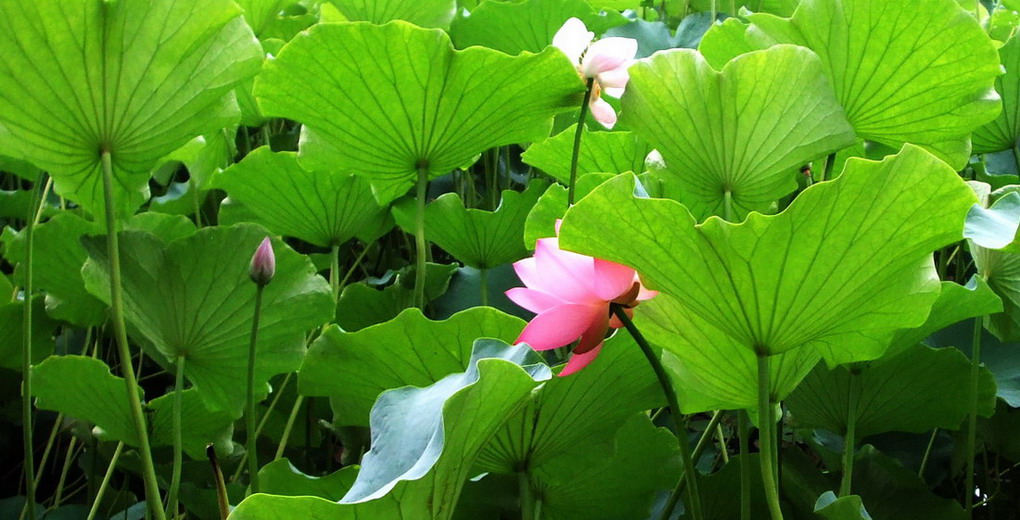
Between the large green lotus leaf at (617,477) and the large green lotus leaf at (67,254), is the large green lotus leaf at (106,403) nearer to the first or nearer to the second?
the large green lotus leaf at (67,254)

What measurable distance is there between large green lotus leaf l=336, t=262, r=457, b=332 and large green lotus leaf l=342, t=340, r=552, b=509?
41 centimetres

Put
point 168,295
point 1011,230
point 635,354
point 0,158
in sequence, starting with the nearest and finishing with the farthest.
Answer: point 1011,230
point 635,354
point 168,295
point 0,158

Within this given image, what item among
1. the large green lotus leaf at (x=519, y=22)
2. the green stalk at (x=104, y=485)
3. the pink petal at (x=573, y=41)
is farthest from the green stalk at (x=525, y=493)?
the large green lotus leaf at (x=519, y=22)

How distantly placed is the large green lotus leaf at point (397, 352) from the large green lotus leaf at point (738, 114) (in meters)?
0.16

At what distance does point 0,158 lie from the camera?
3.40 feet

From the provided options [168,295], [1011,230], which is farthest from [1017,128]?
[168,295]

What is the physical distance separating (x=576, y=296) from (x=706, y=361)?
0.10 metres

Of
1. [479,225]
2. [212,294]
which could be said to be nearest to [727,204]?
[479,225]

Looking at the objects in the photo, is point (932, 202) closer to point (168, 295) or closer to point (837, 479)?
point (837, 479)

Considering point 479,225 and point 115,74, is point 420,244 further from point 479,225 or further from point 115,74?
point 115,74

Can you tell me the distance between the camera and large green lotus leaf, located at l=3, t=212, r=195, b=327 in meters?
0.89

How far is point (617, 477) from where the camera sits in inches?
28.2

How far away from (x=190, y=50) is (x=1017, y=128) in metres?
0.71

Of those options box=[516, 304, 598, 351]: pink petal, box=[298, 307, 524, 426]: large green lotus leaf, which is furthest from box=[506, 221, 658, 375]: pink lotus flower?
box=[298, 307, 524, 426]: large green lotus leaf
